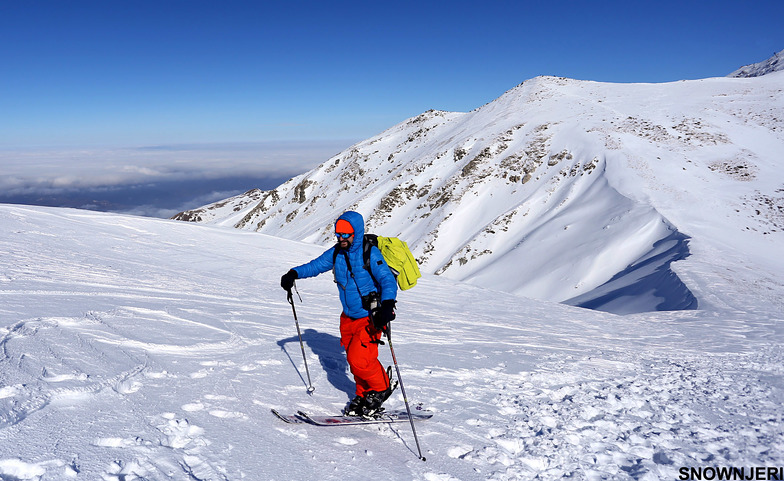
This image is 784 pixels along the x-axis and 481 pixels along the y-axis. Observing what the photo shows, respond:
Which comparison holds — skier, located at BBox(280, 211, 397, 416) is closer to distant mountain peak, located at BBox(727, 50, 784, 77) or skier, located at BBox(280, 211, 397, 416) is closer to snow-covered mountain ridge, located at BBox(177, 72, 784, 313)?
snow-covered mountain ridge, located at BBox(177, 72, 784, 313)

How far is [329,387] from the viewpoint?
593 centimetres

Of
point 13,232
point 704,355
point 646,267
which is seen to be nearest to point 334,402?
point 704,355

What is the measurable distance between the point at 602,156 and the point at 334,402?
4147 centimetres

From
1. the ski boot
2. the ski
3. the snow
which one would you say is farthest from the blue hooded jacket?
the snow

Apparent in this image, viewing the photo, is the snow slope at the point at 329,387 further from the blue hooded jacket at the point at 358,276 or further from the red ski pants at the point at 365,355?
the blue hooded jacket at the point at 358,276

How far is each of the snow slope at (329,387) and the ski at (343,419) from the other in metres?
0.08

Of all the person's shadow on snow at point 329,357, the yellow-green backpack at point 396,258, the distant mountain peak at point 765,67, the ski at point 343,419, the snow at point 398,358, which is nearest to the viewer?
the snow at point 398,358

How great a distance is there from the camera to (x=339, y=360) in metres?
6.95

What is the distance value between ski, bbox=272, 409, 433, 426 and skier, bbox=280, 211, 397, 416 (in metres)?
0.11

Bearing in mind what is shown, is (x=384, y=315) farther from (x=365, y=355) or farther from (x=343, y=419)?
(x=343, y=419)

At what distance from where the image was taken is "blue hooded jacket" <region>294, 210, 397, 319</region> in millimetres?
4898

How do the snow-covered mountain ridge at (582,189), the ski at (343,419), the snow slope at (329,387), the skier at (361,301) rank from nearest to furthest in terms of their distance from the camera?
the snow slope at (329,387) < the ski at (343,419) < the skier at (361,301) < the snow-covered mountain ridge at (582,189)

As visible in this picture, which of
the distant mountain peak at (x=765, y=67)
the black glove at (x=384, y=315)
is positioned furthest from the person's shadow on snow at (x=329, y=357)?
the distant mountain peak at (x=765, y=67)

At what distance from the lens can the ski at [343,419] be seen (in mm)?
4698
